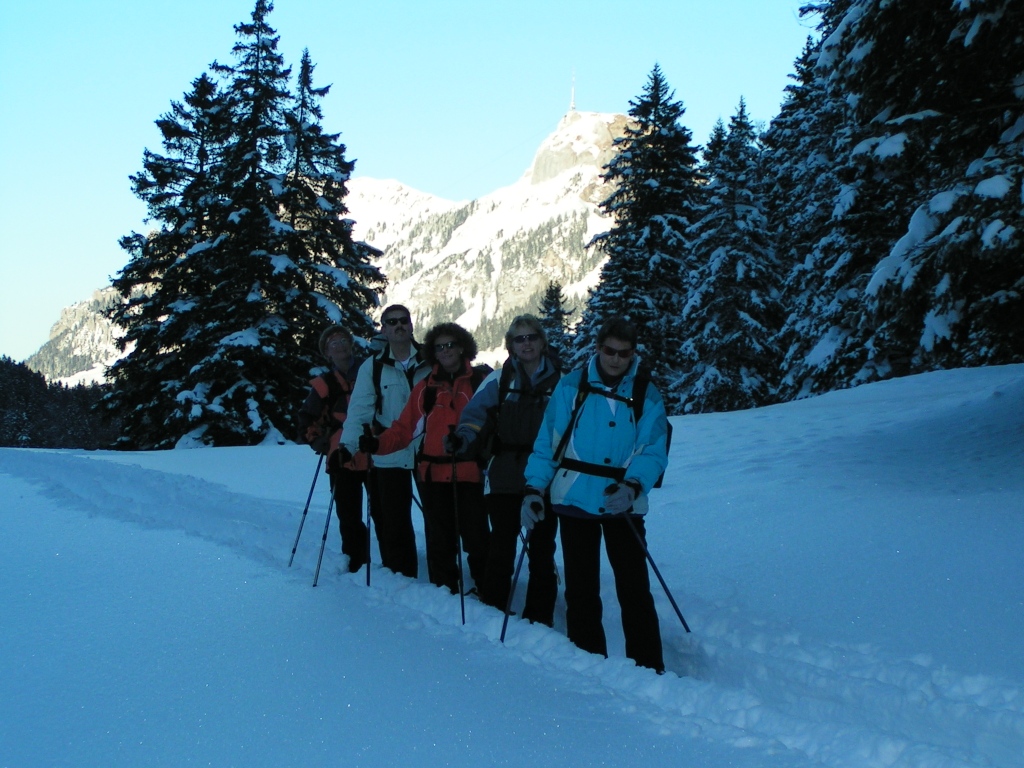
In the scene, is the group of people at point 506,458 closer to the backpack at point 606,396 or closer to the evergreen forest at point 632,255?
the backpack at point 606,396

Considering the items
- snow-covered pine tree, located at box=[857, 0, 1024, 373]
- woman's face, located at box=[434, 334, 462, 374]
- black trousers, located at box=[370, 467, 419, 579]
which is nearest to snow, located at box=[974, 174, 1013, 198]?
snow-covered pine tree, located at box=[857, 0, 1024, 373]

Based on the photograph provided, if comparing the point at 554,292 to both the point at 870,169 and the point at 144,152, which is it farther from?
the point at 870,169

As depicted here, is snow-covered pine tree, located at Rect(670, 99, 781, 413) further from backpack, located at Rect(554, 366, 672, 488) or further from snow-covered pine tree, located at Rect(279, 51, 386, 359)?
backpack, located at Rect(554, 366, 672, 488)

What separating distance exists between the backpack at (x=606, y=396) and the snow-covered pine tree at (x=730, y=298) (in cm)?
1875

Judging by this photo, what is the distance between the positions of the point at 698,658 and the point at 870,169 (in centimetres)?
580

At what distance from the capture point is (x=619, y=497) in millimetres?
3951

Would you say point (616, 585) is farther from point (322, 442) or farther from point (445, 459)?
point (322, 442)

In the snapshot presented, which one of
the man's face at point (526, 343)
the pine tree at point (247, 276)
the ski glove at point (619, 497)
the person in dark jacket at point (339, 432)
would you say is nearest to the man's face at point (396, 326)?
the person in dark jacket at point (339, 432)

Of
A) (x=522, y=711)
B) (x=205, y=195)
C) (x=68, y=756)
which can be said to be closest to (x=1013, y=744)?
(x=522, y=711)

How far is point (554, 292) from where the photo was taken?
43594 mm

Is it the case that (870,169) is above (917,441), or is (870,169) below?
above

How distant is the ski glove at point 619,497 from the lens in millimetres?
3947

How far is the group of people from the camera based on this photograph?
163 inches

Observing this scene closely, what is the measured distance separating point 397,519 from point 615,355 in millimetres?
2588
